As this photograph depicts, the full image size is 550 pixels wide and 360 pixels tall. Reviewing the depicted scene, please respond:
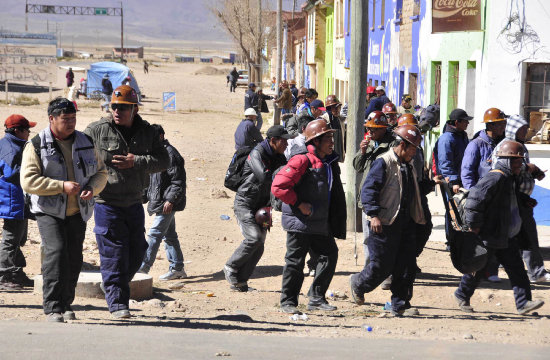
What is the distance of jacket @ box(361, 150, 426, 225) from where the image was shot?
7.14 meters

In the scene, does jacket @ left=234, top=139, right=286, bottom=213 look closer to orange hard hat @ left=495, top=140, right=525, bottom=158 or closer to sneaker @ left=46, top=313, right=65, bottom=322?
orange hard hat @ left=495, top=140, right=525, bottom=158

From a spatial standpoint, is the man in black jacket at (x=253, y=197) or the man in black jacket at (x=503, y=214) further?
the man in black jacket at (x=253, y=197)

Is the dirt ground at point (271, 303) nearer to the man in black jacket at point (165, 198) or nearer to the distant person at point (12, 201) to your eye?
the distant person at point (12, 201)

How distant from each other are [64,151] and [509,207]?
3.59 meters

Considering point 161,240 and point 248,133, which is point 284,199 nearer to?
point 161,240

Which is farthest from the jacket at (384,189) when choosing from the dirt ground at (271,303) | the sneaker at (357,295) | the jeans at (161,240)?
the jeans at (161,240)

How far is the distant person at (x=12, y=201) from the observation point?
826 centimetres

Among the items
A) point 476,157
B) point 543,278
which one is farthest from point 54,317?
point 543,278

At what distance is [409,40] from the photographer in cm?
1941

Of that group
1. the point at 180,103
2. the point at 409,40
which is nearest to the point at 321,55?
the point at 180,103

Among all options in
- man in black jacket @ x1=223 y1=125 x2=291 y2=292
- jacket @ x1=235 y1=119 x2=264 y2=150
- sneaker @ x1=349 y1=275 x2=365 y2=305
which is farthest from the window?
sneaker @ x1=349 y1=275 x2=365 y2=305

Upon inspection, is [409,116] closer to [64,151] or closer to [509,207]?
[509,207]

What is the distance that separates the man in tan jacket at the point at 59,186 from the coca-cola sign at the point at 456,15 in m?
8.52

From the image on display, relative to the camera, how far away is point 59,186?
20.5 feet
